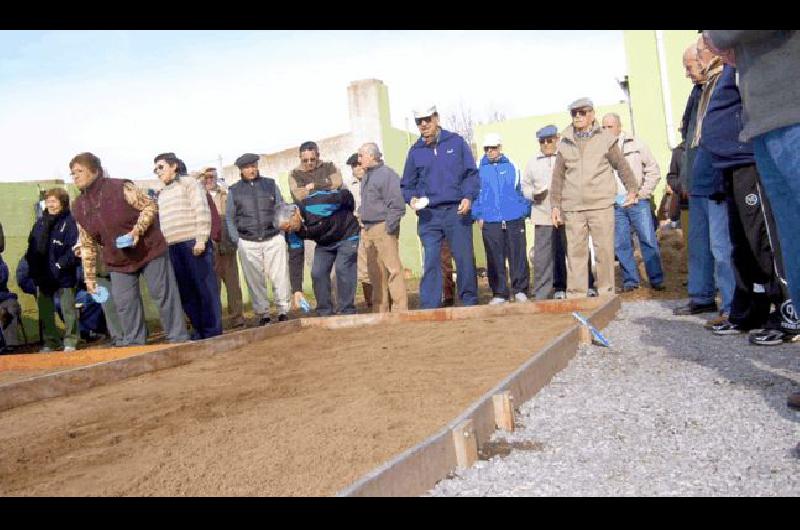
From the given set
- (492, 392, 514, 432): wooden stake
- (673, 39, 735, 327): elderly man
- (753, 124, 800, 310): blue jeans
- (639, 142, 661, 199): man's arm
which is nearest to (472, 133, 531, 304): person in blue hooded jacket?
(639, 142, 661, 199): man's arm

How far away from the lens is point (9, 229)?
39.7 feet

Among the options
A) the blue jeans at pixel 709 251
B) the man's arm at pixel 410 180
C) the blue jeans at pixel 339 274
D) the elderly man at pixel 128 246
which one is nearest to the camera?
the blue jeans at pixel 709 251

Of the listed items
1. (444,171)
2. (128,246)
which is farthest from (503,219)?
(128,246)

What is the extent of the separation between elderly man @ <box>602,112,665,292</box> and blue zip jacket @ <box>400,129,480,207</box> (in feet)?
5.71

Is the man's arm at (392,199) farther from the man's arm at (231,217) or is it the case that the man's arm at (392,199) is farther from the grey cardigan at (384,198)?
the man's arm at (231,217)

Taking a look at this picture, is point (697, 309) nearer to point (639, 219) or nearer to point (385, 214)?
point (639, 219)

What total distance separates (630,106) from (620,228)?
812cm

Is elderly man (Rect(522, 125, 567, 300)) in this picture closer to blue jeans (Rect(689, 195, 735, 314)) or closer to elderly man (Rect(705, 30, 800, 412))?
blue jeans (Rect(689, 195, 735, 314))

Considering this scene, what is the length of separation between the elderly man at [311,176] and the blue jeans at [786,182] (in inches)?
239

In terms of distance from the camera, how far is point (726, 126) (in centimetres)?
529

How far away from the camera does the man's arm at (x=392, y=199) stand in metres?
8.75

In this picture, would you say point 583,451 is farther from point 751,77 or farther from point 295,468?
point 751,77

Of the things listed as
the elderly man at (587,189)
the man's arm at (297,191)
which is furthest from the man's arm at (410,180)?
the elderly man at (587,189)
